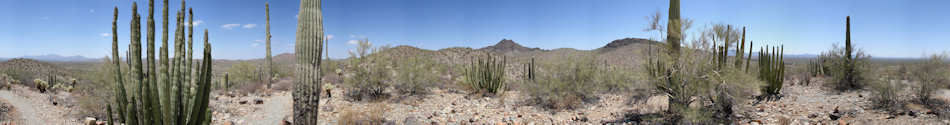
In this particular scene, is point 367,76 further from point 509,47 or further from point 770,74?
point 509,47

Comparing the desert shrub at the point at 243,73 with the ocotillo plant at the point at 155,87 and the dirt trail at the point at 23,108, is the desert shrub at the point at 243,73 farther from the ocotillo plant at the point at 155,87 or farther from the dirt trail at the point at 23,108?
the ocotillo plant at the point at 155,87

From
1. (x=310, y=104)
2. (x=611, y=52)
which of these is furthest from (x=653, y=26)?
(x=611, y=52)

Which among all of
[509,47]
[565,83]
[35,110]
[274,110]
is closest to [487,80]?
[565,83]

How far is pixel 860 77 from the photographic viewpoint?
8.69 meters

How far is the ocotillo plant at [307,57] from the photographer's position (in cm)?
362

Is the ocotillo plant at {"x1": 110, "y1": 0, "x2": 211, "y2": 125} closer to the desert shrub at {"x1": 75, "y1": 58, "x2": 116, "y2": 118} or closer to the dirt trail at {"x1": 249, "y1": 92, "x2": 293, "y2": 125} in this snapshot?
the dirt trail at {"x1": 249, "y1": 92, "x2": 293, "y2": 125}

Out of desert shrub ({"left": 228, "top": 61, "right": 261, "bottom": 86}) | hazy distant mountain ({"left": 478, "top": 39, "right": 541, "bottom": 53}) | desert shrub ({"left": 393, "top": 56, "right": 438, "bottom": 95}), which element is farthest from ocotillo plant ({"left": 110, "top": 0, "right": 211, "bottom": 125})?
hazy distant mountain ({"left": 478, "top": 39, "right": 541, "bottom": 53})

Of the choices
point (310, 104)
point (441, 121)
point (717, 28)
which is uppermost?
point (717, 28)

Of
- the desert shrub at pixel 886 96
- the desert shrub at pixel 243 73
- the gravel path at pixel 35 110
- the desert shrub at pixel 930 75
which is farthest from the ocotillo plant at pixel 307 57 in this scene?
the desert shrub at pixel 243 73

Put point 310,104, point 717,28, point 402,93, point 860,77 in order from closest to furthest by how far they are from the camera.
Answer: point 310,104
point 717,28
point 860,77
point 402,93

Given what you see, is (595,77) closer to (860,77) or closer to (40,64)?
(860,77)

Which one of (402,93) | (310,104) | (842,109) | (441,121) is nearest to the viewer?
(310,104)

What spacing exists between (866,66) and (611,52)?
28.2 metres

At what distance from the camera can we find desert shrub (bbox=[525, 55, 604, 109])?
8156 mm
